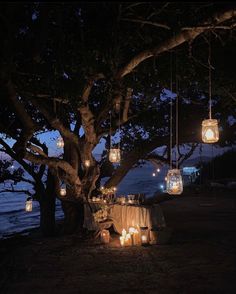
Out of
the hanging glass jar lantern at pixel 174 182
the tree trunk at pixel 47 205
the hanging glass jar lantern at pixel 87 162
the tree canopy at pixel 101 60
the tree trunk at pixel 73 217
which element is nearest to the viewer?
the tree canopy at pixel 101 60

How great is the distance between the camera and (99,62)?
888cm

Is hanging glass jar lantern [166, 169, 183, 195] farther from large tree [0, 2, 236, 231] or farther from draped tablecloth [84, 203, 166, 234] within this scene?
large tree [0, 2, 236, 231]

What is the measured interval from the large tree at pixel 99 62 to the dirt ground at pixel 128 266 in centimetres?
283

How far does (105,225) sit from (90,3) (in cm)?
565

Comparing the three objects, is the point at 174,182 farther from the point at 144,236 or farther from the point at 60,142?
the point at 60,142

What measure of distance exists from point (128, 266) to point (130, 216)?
2.60 meters

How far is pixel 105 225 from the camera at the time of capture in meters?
10.7

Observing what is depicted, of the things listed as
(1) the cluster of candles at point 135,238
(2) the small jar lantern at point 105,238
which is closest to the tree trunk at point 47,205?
(2) the small jar lantern at point 105,238

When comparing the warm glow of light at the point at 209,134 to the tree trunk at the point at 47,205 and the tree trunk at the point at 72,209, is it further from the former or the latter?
the tree trunk at the point at 47,205

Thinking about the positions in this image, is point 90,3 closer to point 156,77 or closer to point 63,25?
point 63,25

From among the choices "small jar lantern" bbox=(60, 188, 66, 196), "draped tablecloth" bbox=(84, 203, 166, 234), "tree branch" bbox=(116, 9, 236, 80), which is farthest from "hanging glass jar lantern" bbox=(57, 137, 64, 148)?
"tree branch" bbox=(116, 9, 236, 80)

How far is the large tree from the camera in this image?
279 inches

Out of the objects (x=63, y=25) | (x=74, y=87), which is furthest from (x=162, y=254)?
(x=63, y=25)

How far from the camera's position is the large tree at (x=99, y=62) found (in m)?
7.09
